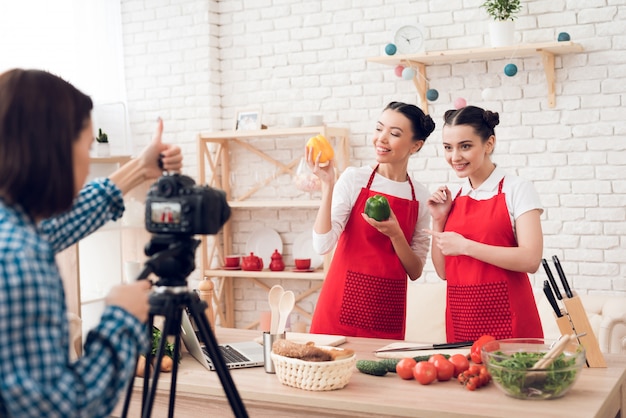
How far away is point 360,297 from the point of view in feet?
9.75

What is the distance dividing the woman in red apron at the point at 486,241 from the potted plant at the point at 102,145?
2.87 m

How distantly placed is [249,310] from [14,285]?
4.52 metres

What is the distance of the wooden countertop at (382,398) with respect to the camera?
194 cm

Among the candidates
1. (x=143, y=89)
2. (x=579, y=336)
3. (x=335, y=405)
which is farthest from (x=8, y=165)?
(x=143, y=89)

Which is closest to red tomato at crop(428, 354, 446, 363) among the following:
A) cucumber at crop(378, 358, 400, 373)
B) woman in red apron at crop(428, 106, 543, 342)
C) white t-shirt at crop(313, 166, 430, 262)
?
cucumber at crop(378, 358, 400, 373)

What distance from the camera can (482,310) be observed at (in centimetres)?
270

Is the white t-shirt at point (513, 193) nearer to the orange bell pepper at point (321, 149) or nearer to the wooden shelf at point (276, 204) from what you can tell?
the orange bell pepper at point (321, 149)

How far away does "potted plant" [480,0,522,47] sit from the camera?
4504 mm

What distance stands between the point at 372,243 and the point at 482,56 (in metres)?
2.14

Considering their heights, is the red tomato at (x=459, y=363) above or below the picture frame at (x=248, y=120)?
below

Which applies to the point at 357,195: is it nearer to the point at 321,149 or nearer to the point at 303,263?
the point at 321,149

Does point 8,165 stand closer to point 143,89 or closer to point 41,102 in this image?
point 41,102

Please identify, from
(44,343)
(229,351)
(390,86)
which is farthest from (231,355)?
(390,86)

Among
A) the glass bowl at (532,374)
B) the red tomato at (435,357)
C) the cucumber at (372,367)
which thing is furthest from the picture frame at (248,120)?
the glass bowl at (532,374)
